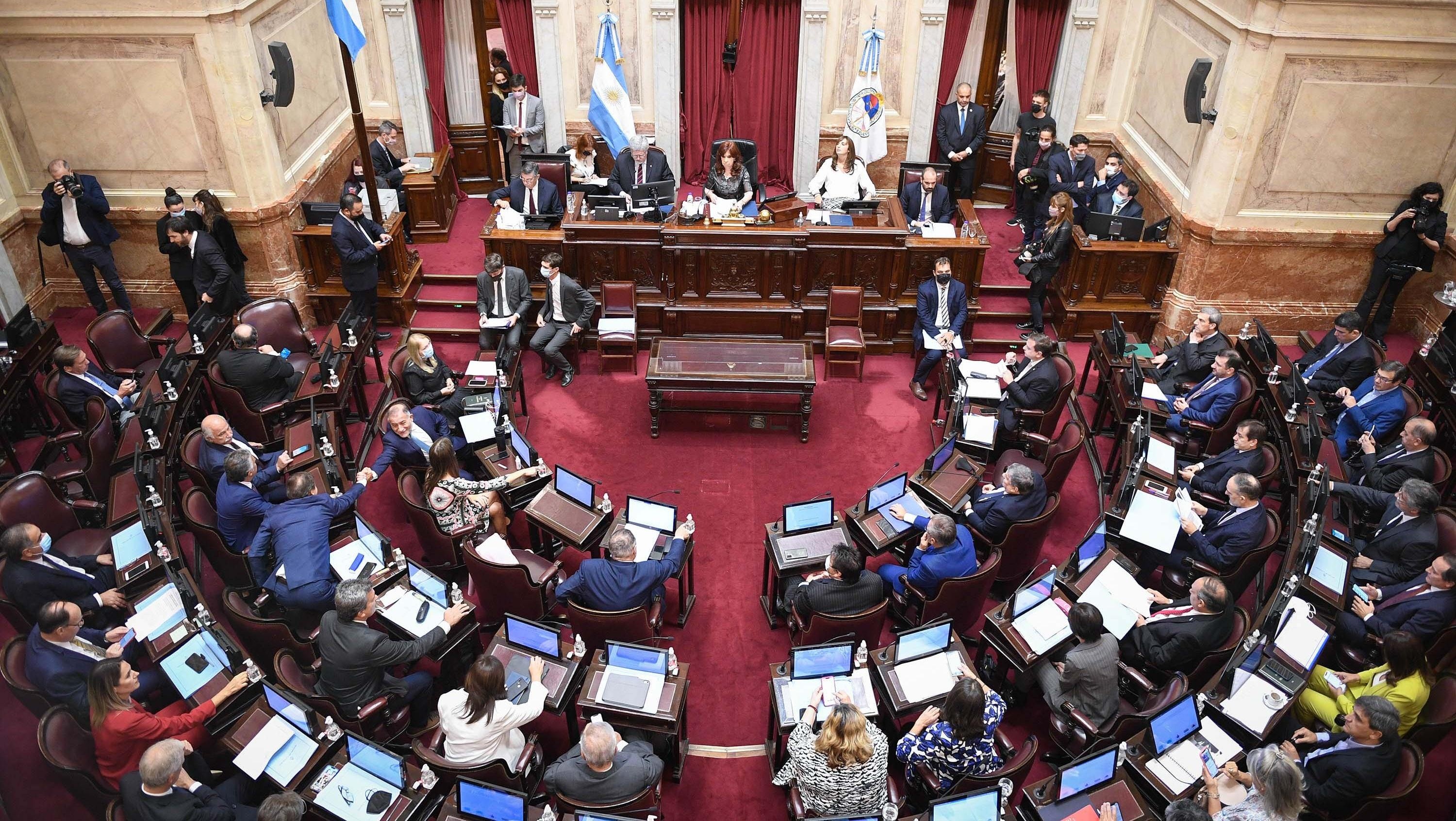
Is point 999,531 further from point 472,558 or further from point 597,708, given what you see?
point 472,558

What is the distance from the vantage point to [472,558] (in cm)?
708

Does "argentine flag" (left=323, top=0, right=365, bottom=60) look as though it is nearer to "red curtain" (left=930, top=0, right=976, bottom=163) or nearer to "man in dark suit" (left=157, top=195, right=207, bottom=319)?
"man in dark suit" (left=157, top=195, right=207, bottom=319)

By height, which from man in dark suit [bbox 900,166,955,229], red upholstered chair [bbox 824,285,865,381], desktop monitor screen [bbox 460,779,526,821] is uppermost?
man in dark suit [bbox 900,166,955,229]

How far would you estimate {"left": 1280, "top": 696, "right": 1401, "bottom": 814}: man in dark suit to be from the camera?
5555 mm

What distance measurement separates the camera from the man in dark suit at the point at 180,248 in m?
9.92

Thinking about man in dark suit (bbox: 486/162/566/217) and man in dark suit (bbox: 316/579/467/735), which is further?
man in dark suit (bbox: 486/162/566/217)

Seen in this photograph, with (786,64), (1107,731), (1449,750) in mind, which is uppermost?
(786,64)

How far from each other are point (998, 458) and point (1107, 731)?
326 centimetres

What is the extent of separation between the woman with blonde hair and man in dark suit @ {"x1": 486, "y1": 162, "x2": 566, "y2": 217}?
7.29 metres

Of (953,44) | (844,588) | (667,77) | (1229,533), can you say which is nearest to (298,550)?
(844,588)

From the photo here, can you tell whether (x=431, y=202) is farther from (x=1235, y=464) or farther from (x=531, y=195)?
(x=1235, y=464)

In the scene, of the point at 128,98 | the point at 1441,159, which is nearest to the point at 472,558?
the point at 128,98

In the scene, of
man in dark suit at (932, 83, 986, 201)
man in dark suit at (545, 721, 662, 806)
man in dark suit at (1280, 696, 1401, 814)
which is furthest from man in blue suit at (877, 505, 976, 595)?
man in dark suit at (932, 83, 986, 201)

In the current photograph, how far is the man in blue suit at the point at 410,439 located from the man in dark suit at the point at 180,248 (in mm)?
3032
